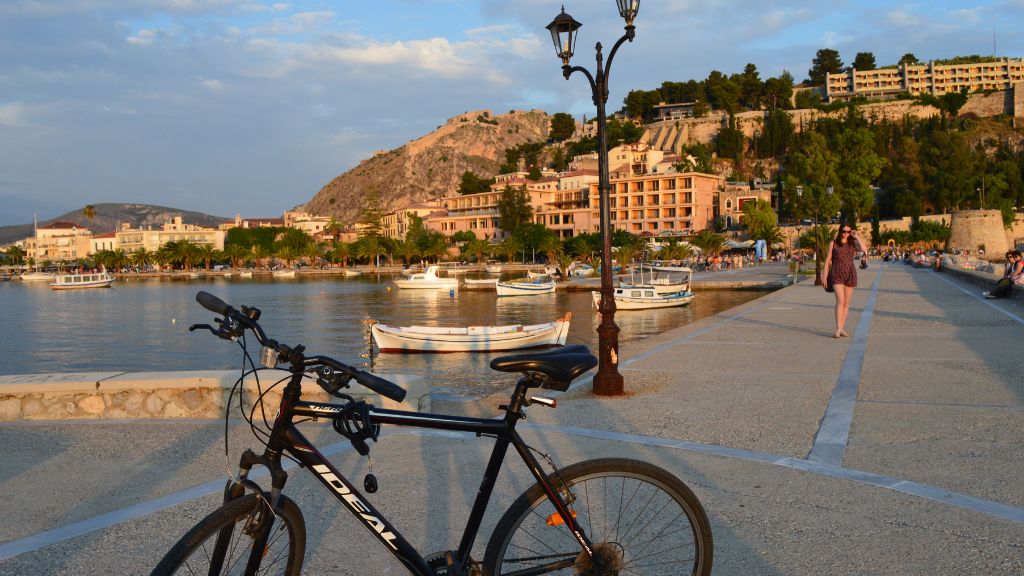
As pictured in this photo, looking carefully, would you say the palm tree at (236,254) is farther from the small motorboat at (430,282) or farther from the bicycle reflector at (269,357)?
the bicycle reflector at (269,357)

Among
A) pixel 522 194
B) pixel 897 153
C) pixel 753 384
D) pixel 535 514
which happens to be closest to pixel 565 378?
pixel 535 514

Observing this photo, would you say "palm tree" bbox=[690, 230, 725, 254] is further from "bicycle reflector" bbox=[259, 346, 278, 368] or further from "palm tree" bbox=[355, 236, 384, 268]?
"bicycle reflector" bbox=[259, 346, 278, 368]

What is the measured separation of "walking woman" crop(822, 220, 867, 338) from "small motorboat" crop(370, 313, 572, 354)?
10853mm

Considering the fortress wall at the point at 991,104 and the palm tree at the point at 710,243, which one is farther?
the fortress wall at the point at 991,104

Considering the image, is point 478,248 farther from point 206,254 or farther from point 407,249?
point 206,254

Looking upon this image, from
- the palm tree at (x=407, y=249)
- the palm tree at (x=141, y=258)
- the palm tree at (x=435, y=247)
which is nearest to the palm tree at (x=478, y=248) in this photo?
the palm tree at (x=435, y=247)

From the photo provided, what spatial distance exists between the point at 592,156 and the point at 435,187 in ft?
217

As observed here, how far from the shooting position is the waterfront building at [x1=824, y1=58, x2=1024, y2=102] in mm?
155000

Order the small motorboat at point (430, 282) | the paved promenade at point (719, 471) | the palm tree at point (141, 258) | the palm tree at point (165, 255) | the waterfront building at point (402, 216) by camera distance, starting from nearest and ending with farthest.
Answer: the paved promenade at point (719, 471), the small motorboat at point (430, 282), the palm tree at point (165, 255), the palm tree at point (141, 258), the waterfront building at point (402, 216)

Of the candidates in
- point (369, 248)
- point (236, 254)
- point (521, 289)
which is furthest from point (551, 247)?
point (236, 254)

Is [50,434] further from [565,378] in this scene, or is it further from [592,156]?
[592,156]

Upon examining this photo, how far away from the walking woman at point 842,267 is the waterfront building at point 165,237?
162451 mm

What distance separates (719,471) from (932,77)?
178637mm

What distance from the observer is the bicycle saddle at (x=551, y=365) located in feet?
8.71
